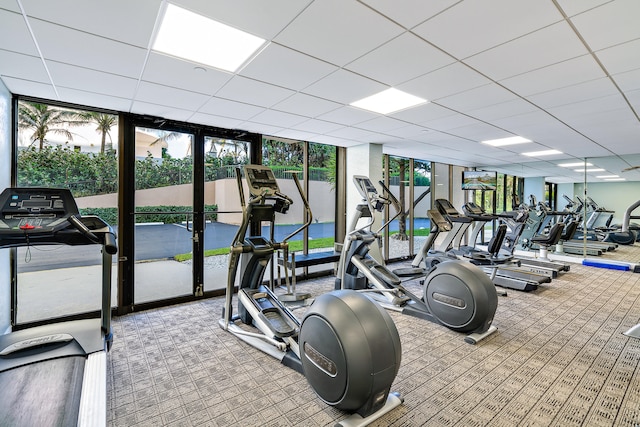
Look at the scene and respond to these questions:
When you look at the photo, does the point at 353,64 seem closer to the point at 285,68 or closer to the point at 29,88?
the point at 285,68

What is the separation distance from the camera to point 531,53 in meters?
2.31

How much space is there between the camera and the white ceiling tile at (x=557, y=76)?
248 cm

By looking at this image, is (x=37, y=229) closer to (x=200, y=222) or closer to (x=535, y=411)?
(x=200, y=222)

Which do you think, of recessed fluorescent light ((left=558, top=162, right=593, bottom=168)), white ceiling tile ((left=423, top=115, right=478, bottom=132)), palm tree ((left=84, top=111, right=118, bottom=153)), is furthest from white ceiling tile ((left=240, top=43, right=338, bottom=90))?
recessed fluorescent light ((left=558, top=162, right=593, bottom=168))

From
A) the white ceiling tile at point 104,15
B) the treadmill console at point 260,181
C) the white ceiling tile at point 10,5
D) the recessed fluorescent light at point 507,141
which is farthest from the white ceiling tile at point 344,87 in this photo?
the recessed fluorescent light at point 507,141

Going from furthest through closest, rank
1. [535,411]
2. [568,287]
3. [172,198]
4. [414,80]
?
[568,287]
[172,198]
[414,80]
[535,411]

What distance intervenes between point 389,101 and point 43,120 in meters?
3.99

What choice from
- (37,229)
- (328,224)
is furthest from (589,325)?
(37,229)

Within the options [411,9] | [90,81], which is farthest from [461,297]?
[90,81]

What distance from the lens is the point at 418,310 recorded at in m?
3.79

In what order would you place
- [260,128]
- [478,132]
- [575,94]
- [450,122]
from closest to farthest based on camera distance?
1. [575,94]
2. [450,122]
3. [260,128]
4. [478,132]

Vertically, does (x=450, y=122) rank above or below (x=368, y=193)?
above

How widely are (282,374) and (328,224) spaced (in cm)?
393

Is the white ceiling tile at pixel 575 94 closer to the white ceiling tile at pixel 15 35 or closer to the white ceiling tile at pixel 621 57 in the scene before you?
the white ceiling tile at pixel 621 57
